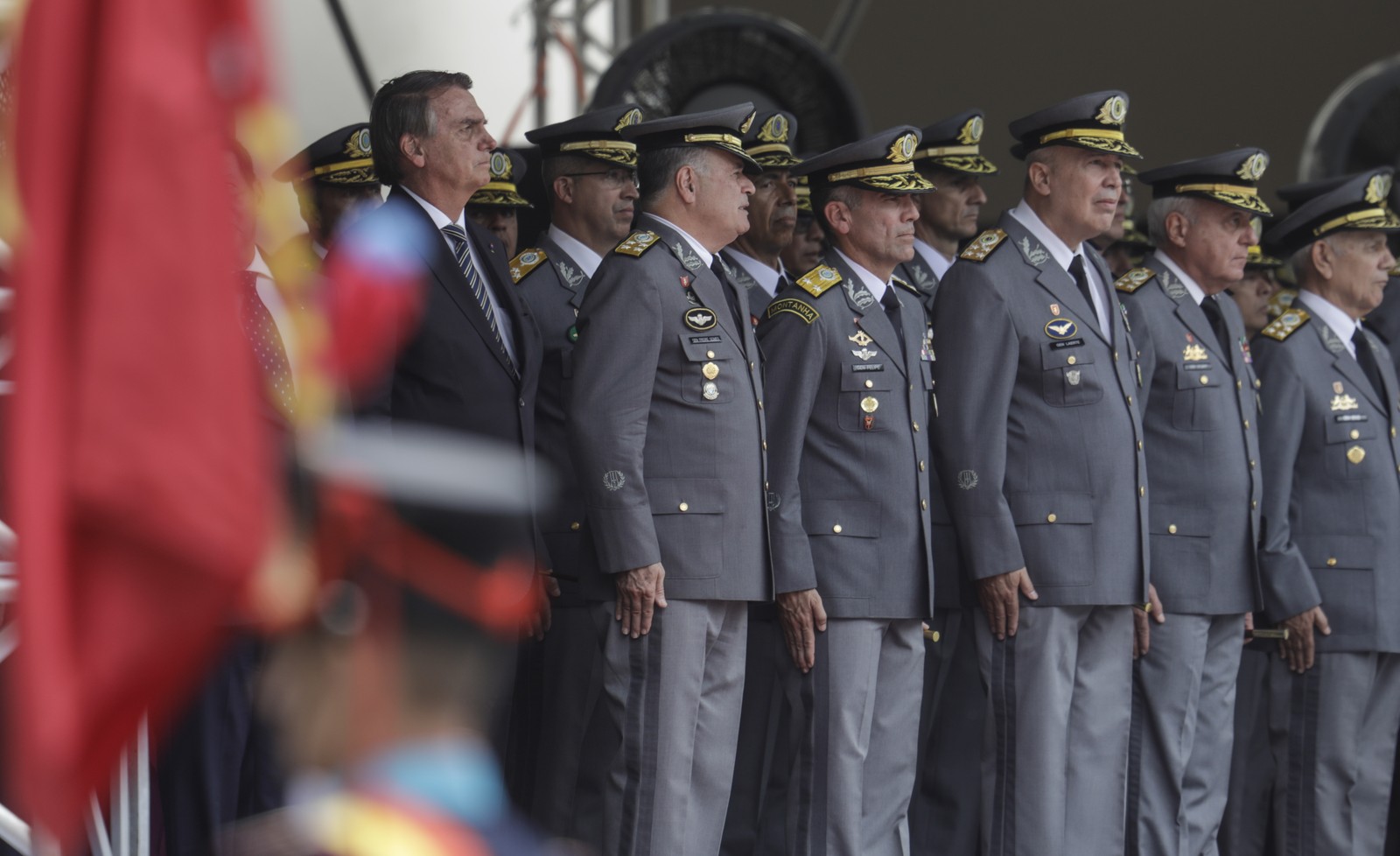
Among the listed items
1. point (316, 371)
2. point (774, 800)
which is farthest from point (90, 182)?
point (774, 800)

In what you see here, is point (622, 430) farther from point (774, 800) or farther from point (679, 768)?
point (774, 800)

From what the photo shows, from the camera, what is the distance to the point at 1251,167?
4.50 m

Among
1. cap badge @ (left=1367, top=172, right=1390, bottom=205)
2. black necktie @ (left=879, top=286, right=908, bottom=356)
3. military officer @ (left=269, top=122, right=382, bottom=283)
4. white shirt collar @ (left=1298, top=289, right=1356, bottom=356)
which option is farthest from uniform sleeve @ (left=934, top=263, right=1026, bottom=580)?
cap badge @ (left=1367, top=172, right=1390, bottom=205)

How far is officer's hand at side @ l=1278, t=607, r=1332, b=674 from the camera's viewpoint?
4348 millimetres

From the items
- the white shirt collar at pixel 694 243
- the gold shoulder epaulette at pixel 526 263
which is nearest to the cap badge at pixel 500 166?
the gold shoulder epaulette at pixel 526 263

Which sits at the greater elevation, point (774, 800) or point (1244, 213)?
point (1244, 213)

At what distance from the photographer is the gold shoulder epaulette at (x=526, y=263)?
13.7 feet

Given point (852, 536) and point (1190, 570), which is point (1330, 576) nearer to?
point (1190, 570)

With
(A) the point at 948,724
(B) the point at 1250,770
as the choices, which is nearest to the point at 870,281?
(A) the point at 948,724

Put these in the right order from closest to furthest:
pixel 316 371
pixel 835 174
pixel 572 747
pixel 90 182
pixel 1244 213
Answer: pixel 90 182
pixel 316 371
pixel 572 747
pixel 835 174
pixel 1244 213

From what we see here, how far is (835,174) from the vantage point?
157 inches

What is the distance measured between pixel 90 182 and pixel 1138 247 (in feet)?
17.1

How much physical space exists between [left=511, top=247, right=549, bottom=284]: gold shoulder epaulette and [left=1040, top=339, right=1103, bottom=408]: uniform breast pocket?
3.94ft

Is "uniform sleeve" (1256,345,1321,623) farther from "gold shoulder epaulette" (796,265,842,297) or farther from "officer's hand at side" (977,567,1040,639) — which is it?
"gold shoulder epaulette" (796,265,842,297)
